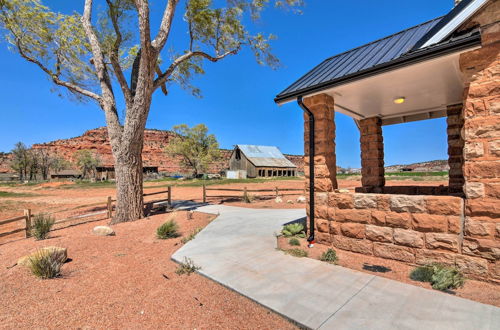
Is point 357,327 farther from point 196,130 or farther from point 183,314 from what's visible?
point 196,130

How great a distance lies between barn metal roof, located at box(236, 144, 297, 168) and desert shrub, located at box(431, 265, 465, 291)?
39.8 metres

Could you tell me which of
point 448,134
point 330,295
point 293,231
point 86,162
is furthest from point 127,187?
point 86,162

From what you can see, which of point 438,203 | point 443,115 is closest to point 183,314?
point 438,203

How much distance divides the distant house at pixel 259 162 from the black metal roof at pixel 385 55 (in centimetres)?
3726

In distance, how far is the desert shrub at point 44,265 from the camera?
14.6 ft

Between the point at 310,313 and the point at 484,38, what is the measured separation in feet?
15.9

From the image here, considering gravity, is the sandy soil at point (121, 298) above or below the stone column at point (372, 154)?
below

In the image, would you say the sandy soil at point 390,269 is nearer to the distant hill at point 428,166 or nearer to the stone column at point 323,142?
the stone column at point 323,142

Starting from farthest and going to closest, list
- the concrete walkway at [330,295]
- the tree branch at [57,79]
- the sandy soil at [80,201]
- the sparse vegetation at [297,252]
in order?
the sandy soil at [80,201] < the tree branch at [57,79] < the sparse vegetation at [297,252] < the concrete walkway at [330,295]

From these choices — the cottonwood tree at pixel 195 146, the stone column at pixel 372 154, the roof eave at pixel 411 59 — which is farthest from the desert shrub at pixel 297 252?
the cottonwood tree at pixel 195 146

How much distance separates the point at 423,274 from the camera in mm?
3768

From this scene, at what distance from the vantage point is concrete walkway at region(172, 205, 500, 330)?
8.95ft

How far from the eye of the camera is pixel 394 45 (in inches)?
205

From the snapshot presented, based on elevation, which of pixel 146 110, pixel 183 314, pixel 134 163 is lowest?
pixel 183 314
